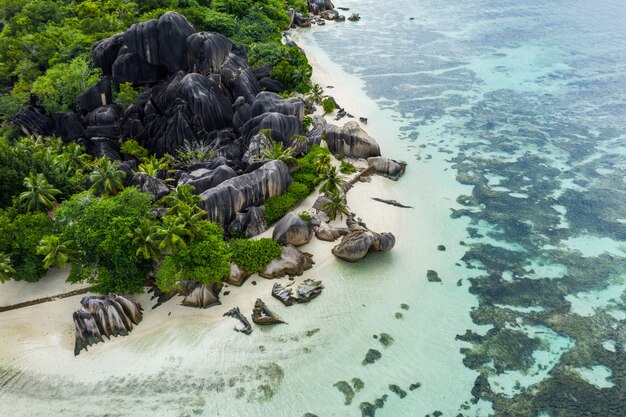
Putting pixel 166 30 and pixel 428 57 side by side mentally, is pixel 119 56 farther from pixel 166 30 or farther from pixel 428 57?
pixel 428 57

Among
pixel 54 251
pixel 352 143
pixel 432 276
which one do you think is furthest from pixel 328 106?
pixel 54 251

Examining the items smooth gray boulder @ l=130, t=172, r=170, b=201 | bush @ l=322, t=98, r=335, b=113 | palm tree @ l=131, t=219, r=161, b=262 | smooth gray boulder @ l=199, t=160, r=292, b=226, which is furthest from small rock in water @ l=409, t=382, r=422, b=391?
bush @ l=322, t=98, r=335, b=113

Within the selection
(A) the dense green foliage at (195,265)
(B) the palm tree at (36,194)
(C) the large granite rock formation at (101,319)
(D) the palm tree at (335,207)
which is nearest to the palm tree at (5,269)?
(B) the palm tree at (36,194)

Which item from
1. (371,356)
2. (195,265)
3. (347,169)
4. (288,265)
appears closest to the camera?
(371,356)

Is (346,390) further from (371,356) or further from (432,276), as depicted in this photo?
(432,276)

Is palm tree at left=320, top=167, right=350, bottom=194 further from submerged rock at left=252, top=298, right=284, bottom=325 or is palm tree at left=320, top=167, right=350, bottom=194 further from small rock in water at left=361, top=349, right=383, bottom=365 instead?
small rock in water at left=361, top=349, right=383, bottom=365

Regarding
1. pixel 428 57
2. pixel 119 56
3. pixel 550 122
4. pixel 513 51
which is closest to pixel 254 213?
pixel 119 56
